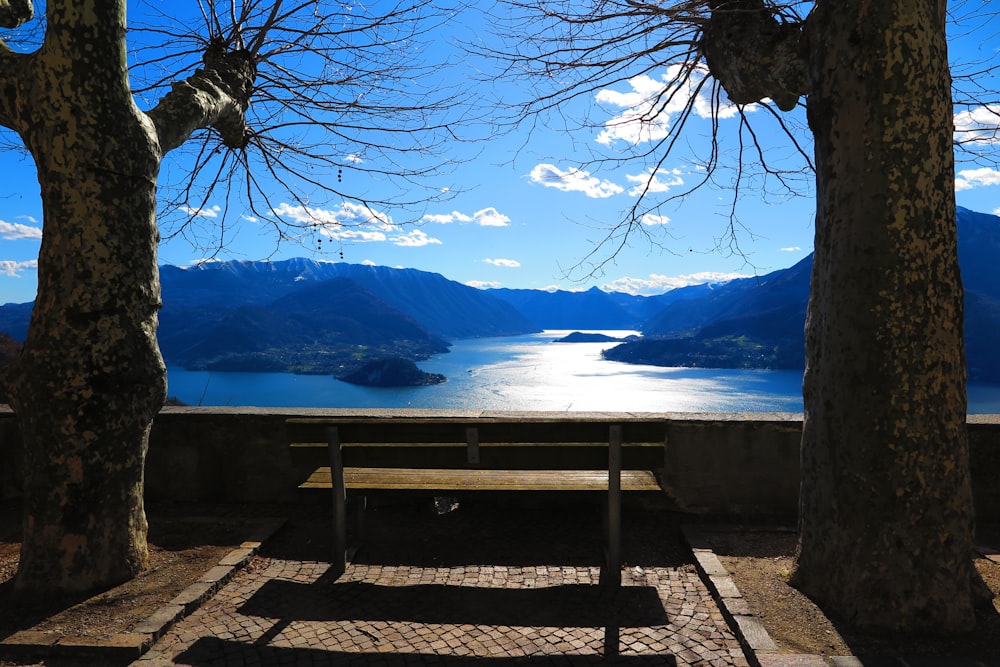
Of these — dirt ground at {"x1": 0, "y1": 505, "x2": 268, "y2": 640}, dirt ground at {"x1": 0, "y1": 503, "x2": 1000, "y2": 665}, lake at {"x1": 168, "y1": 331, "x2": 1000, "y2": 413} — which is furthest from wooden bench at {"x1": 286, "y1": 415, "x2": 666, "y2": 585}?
lake at {"x1": 168, "y1": 331, "x2": 1000, "y2": 413}

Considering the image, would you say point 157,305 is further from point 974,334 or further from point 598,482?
point 974,334

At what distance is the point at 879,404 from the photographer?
2746mm

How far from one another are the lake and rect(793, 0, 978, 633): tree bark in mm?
46185

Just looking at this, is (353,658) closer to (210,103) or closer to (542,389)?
(210,103)

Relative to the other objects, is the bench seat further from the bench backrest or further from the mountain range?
the mountain range

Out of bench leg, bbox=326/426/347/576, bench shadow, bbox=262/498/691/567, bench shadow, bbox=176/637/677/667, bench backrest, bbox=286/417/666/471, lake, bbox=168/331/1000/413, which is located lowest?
lake, bbox=168/331/1000/413

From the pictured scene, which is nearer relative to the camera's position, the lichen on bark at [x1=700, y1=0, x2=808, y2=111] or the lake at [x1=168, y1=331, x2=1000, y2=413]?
the lichen on bark at [x1=700, y1=0, x2=808, y2=111]

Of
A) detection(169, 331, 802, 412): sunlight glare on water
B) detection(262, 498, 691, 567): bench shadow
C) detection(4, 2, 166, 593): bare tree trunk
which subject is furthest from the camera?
detection(169, 331, 802, 412): sunlight glare on water

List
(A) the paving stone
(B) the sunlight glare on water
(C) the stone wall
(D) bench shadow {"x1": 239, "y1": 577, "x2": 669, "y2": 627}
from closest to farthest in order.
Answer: (A) the paving stone < (D) bench shadow {"x1": 239, "y1": 577, "x2": 669, "y2": 627} < (C) the stone wall < (B) the sunlight glare on water

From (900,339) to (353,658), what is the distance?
108 inches

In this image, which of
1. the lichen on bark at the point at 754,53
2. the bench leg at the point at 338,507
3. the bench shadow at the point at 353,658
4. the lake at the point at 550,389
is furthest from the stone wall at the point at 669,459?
the lake at the point at 550,389

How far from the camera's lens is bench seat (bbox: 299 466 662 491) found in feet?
11.2

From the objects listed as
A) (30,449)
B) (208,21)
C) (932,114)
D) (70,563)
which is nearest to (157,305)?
(30,449)

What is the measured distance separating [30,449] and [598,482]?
3008 millimetres
